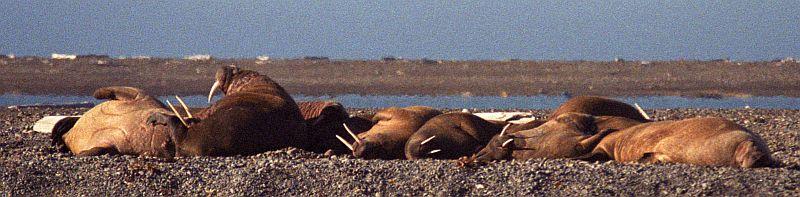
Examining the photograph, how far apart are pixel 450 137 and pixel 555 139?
3.14 ft

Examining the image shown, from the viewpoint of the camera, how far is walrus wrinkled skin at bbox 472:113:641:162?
464 inches

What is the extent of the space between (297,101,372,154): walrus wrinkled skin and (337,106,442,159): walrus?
171 millimetres

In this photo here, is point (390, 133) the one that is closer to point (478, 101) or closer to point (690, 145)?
point (690, 145)

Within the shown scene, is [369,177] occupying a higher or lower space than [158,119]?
higher

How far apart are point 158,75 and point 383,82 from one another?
6453mm

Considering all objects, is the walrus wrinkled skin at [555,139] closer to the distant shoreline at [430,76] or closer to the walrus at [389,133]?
the walrus at [389,133]

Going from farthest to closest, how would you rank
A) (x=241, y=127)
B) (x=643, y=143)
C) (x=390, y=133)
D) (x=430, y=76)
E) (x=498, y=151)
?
(x=430, y=76), (x=390, y=133), (x=241, y=127), (x=498, y=151), (x=643, y=143)

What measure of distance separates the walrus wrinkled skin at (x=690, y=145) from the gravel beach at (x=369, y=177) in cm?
19

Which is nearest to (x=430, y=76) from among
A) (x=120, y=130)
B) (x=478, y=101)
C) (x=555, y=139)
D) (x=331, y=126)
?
(x=478, y=101)

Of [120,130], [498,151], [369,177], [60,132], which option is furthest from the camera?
[60,132]

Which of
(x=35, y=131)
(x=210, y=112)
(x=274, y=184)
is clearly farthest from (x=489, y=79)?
(x=274, y=184)

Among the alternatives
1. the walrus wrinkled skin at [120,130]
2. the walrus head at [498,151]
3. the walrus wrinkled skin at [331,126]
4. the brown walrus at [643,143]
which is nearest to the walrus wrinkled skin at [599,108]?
the brown walrus at [643,143]

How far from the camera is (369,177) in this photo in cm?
1055

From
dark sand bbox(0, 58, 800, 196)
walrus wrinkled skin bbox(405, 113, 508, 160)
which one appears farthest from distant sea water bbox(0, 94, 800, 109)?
walrus wrinkled skin bbox(405, 113, 508, 160)
